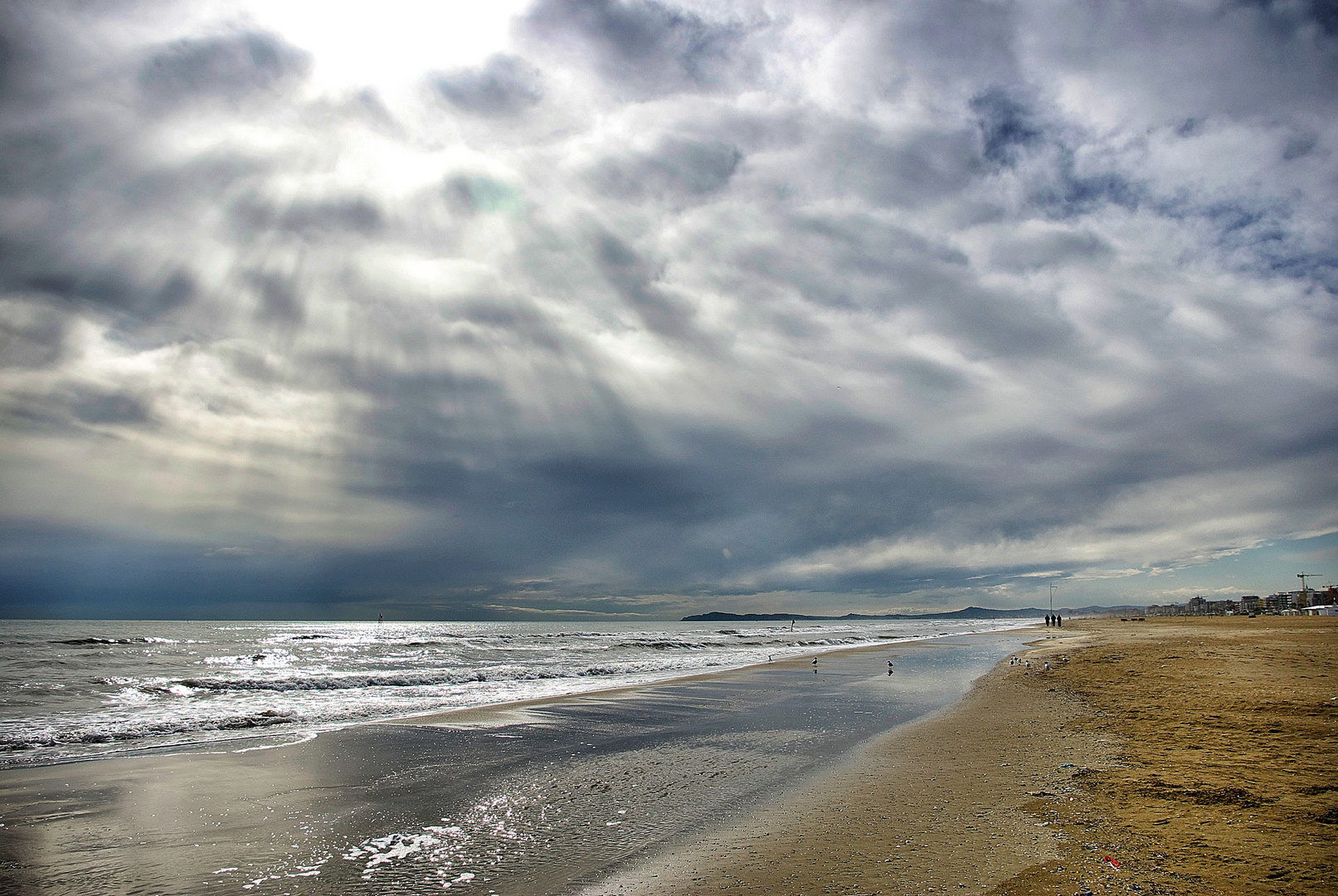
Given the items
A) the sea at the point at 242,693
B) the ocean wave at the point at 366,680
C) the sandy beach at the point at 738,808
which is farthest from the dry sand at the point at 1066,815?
the ocean wave at the point at 366,680

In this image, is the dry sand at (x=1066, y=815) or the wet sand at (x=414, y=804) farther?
the wet sand at (x=414, y=804)

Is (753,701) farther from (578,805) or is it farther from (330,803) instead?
(330,803)

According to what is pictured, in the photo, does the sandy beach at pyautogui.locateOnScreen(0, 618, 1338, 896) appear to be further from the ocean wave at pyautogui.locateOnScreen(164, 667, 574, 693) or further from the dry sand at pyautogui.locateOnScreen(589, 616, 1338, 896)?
the ocean wave at pyautogui.locateOnScreen(164, 667, 574, 693)

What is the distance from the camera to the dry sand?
5414 mm

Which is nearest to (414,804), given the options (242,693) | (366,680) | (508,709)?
(508,709)

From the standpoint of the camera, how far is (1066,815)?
7.02 meters

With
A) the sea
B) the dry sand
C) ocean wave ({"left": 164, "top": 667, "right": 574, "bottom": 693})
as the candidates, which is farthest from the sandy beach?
ocean wave ({"left": 164, "top": 667, "right": 574, "bottom": 693})

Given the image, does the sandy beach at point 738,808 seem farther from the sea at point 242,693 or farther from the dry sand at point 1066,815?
the sea at point 242,693

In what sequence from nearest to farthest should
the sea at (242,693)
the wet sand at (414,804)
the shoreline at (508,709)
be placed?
1. the wet sand at (414,804)
2. the sea at (242,693)
3. the shoreline at (508,709)

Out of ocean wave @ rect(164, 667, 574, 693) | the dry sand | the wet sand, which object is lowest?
ocean wave @ rect(164, 667, 574, 693)

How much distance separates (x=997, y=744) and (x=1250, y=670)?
12.2 m

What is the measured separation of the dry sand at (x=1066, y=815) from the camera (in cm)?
541

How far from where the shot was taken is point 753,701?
745 inches

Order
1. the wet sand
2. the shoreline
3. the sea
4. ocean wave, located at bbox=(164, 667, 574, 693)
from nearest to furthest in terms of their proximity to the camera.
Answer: the wet sand → the sea → the shoreline → ocean wave, located at bbox=(164, 667, 574, 693)
